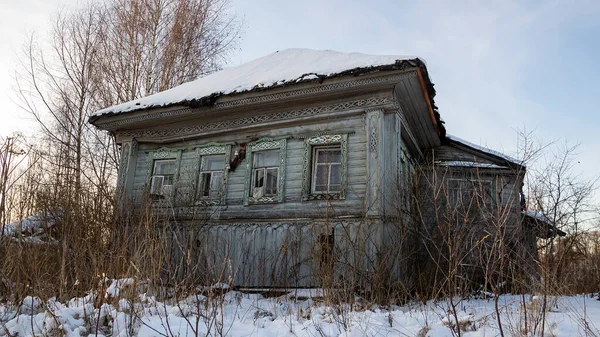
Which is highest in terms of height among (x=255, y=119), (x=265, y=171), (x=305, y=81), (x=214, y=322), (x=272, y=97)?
(x=305, y=81)

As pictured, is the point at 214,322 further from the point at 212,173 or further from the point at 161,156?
the point at 161,156

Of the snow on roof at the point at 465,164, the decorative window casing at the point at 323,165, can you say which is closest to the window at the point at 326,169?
the decorative window casing at the point at 323,165

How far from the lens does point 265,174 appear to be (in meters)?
9.97

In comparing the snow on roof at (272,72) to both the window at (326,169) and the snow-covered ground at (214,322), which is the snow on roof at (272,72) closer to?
the window at (326,169)

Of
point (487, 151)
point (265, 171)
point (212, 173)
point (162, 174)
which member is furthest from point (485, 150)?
point (162, 174)

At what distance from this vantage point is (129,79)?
17.8 metres

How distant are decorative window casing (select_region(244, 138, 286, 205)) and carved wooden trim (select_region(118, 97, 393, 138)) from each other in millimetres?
545

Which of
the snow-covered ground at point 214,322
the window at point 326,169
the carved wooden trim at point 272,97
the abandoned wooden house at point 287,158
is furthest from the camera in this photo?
the window at point 326,169

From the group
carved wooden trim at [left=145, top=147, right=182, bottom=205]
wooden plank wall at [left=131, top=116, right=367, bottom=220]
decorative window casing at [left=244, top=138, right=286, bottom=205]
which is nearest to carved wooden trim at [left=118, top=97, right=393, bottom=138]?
wooden plank wall at [left=131, top=116, right=367, bottom=220]

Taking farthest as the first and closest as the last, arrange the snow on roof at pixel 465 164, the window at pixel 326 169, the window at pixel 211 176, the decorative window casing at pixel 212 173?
1. the snow on roof at pixel 465 164
2. the window at pixel 211 176
3. the decorative window casing at pixel 212 173
4. the window at pixel 326 169

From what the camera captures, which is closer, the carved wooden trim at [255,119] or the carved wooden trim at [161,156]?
the carved wooden trim at [255,119]

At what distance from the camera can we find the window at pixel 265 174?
32.2ft

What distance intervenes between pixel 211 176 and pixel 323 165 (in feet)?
9.79

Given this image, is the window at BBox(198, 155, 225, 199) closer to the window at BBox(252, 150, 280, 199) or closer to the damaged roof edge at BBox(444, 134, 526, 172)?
the window at BBox(252, 150, 280, 199)
